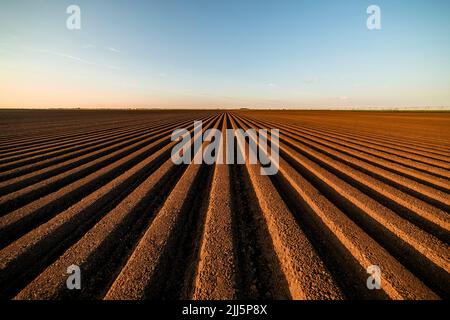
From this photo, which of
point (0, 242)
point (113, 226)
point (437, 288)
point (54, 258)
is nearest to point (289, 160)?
point (437, 288)

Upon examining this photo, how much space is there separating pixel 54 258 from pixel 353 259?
9.50 feet

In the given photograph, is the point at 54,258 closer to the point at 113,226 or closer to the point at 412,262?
Result: the point at 113,226

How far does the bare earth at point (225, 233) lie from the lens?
1778mm

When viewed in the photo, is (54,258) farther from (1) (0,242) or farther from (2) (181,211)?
(2) (181,211)

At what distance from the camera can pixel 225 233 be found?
2447mm

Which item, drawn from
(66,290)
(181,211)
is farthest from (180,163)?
(66,290)

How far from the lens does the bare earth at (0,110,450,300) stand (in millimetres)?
1778

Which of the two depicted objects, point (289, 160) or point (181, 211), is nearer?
point (181, 211)

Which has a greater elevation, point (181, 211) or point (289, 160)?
point (289, 160)
